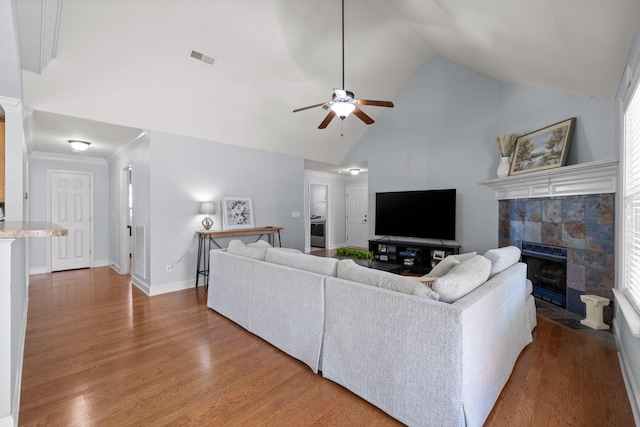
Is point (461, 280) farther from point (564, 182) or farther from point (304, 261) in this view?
point (564, 182)

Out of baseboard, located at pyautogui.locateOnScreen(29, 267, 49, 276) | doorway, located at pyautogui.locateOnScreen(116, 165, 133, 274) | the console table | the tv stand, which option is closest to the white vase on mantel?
the tv stand

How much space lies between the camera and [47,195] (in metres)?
5.34

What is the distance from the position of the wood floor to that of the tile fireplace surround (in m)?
0.63

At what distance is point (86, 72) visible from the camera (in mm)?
3012

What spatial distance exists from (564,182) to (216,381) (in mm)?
3948

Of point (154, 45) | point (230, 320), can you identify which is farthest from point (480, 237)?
point (154, 45)

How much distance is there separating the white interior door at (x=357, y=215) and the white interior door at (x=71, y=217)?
6318mm

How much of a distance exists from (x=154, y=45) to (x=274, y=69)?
59.0 inches

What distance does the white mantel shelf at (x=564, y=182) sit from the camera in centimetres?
273

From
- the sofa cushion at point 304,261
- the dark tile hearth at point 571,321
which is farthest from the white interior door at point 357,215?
the sofa cushion at point 304,261

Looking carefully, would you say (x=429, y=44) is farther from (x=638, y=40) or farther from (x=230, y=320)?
(x=230, y=320)

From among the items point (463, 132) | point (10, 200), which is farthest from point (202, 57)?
point (463, 132)

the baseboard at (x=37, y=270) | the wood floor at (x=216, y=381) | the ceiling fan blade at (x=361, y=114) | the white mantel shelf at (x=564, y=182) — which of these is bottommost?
the wood floor at (x=216, y=381)

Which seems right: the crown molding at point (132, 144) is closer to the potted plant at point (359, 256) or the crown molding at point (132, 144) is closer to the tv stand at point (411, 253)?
the potted plant at point (359, 256)
